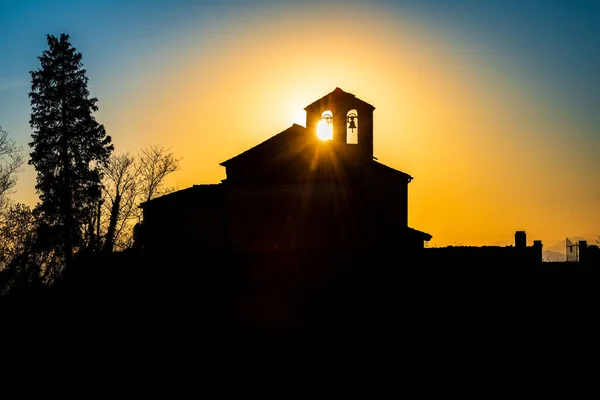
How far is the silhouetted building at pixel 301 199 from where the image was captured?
96.5 ft

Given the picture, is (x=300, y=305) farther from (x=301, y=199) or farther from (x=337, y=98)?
(x=337, y=98)

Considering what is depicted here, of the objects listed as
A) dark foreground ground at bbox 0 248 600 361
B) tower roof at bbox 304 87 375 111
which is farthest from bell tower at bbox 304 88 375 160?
dark foreground ground at bbox 0 248 600 361

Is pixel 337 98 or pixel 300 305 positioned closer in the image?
pixel 300 305

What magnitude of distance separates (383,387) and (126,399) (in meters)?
4.67

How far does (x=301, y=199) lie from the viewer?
2973cm

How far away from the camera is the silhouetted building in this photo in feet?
96.5

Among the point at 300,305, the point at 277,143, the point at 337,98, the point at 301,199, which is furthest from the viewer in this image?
the point at 337,98

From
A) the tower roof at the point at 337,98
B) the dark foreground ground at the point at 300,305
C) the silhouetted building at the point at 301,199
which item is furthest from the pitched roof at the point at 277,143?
the dark foreground ground at the point at 300,305

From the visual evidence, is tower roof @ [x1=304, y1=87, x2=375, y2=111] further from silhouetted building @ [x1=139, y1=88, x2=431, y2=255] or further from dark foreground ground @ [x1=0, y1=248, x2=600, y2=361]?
dark foreground ground @ [x1=0, y1=248, x2=600, y2=361]

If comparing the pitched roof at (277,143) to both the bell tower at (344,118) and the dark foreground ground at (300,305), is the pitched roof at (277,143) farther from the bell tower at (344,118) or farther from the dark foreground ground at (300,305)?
the dark foreground ground at (300,305)

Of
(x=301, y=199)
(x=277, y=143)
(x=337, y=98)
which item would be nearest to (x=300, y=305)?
(x=301, y=199)

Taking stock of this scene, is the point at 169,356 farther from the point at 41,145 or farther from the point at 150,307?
the point at 41,145

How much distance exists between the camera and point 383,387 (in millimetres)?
12820

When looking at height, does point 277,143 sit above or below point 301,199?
above
